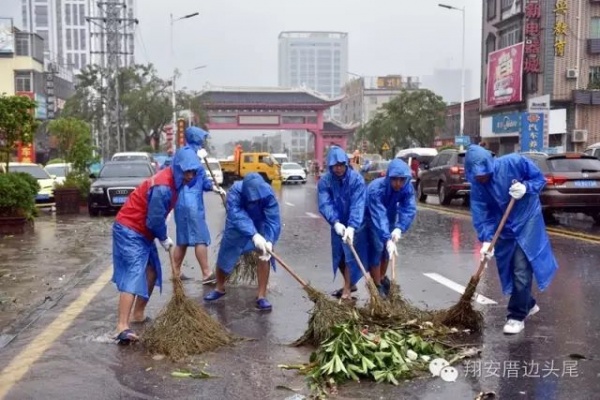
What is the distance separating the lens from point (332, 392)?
14.5ft

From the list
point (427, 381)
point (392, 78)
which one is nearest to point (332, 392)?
point (427, 381)

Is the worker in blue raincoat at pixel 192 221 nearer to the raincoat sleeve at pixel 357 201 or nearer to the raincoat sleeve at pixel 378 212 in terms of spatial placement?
the raincoat sleeve at pixel 357 201

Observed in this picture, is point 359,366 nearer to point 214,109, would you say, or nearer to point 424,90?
point 424,90

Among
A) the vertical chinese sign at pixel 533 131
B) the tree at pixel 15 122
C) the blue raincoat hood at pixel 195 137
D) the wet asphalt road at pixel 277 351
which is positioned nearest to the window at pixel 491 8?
the vertical chinese sign at pixel 533 131

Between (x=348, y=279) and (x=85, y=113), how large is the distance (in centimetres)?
3898

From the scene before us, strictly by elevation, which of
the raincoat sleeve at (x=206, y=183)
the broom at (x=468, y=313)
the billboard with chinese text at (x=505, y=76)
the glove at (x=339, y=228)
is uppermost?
the billboard with chinese text at (x=505, y=76)

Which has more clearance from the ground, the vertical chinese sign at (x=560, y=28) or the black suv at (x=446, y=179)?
the vertical chinese sign at (x=560, y=28)

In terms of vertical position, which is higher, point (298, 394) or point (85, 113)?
point (85, 113)

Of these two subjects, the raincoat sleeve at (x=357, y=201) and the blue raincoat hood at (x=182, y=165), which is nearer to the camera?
the blue raincoat hood at (x=182, y=165)

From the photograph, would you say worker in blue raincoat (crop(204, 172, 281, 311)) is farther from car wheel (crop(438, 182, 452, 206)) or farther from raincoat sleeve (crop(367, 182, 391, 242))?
car wheel (crop(438, 182, 452, 206))

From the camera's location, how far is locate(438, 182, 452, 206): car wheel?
1975 centimetres

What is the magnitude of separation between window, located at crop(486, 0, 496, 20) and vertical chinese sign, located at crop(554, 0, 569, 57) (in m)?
7.15

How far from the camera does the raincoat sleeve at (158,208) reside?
5.57 meters

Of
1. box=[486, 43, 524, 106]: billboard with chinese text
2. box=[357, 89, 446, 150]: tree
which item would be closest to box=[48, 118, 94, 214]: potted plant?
box=[486, 43, 524, 106]: billboard with chinese text
